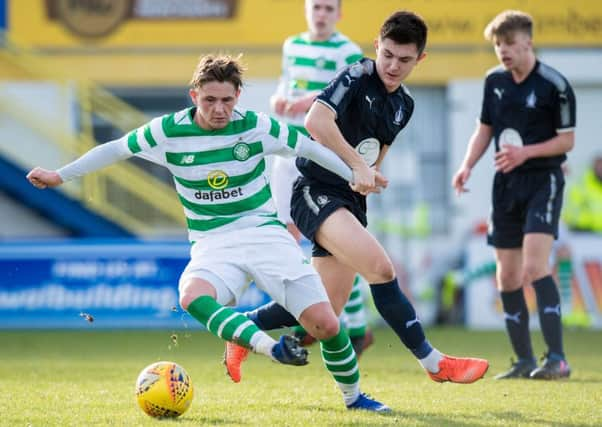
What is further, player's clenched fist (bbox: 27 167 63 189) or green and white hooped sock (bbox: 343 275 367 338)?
green and white hooped sock (bbox: 343 275 367 338)

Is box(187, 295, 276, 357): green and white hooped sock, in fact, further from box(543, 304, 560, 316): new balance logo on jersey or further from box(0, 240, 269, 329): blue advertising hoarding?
box(0, 240, 269, 329): blue advertising hoarding

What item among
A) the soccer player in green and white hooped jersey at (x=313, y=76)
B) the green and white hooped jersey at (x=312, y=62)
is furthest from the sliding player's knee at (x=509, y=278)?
the green and white hooped jersey at (x=312, y=62)

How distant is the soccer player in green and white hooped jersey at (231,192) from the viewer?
5.70 m

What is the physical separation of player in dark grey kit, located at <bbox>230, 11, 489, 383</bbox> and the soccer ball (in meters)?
1.06

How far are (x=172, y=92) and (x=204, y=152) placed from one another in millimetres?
10526

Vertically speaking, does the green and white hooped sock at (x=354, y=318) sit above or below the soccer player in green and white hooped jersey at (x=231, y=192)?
below

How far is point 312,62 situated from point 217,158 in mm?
2760

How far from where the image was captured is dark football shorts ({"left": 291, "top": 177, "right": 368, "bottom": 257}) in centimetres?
611

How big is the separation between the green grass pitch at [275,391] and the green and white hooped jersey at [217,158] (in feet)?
3.22

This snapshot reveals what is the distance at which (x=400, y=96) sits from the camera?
6.35 m

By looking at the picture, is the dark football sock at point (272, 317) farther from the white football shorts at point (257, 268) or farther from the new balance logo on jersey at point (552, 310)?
the new balance logo on jersey at point (552, 310)

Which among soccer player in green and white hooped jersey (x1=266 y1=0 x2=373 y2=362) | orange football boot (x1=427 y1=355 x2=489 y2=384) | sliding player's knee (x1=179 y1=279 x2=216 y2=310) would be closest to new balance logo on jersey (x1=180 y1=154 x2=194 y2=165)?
sliding player's knee (x1=179 y1=279 x2=216 y2=310)

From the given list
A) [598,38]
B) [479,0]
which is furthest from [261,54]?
[598,38]

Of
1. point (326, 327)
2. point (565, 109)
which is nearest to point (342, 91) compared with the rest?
point (326, 327)
